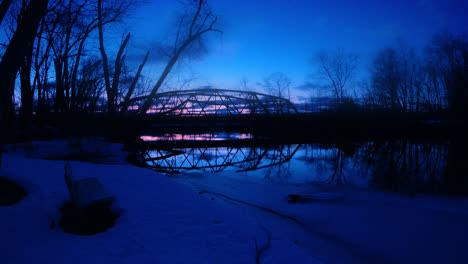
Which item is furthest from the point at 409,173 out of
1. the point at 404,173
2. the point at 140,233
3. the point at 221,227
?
the point at 140,233

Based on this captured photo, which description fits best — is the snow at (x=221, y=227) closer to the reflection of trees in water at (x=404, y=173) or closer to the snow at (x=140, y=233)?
the snow at (x=140, y=233)

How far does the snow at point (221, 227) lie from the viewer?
192 cm

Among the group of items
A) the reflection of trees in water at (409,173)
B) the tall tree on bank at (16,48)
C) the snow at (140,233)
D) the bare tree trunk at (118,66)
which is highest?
the bare tree trunk at (118,66)

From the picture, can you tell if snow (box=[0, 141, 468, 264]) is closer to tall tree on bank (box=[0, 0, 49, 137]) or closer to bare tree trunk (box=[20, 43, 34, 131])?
tall tree on bank (box=[0, 0, 49, 137])

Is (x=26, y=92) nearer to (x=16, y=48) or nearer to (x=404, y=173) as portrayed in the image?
(x=16, y=48)

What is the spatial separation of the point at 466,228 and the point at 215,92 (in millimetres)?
24599

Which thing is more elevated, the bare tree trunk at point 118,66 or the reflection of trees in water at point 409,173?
the bare tree trunk at point 118,66

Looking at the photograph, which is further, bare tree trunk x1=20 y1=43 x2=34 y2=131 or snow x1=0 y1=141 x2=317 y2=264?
bare tree trunk x1=20 y1=43 x2=34 y2=131

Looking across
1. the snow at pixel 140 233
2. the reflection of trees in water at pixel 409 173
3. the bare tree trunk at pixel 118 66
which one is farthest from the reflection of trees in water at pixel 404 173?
the bare tree trunk at pixel 118 66

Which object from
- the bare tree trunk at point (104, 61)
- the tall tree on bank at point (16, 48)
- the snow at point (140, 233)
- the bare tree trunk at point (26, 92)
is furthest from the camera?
the bare tree trunk at point (104, 61)

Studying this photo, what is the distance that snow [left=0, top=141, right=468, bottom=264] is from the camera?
1.92 m

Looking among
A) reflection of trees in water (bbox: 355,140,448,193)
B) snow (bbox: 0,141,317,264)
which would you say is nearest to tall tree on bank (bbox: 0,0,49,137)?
snow (bbox: 0,141,317,264)

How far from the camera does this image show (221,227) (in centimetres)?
242

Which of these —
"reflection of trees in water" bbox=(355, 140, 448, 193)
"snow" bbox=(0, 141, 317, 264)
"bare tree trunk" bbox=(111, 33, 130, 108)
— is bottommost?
"reflection of trees in water" bbox=(355, 140, 448, 193)
